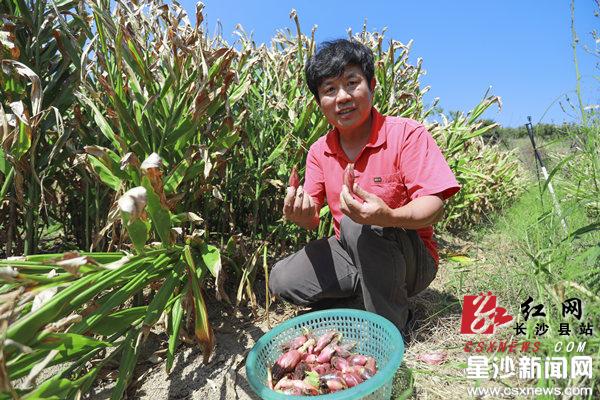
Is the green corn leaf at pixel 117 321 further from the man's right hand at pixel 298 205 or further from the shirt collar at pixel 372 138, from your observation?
the shirt collar at pixel 372 138

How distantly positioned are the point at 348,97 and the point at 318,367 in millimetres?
846

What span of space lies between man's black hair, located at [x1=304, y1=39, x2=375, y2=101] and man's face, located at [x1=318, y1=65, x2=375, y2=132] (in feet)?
0.06

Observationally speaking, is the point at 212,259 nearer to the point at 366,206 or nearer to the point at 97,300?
the point at 97,300

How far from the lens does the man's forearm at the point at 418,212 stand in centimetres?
113

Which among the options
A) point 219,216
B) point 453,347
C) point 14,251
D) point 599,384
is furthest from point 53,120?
point 599,384

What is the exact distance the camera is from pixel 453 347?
1.30 meters

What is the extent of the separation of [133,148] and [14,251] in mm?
768

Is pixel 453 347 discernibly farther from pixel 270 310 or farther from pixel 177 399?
pixel 177 399

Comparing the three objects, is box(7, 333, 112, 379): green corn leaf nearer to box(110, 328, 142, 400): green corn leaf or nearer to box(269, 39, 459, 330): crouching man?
box(110, 328, 142, 400): green corn leaf

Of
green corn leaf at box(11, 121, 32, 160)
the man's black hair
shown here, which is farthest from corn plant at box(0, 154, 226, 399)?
the man's black hair

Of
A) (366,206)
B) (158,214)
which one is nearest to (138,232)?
(158,214)

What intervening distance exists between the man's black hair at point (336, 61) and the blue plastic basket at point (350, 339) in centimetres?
78

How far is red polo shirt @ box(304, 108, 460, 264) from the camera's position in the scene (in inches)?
49.3

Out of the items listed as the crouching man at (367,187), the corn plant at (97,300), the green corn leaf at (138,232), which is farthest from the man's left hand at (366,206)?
the green corn leaf at (138,232)
